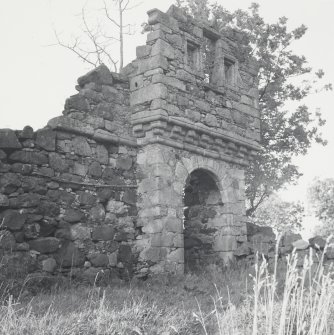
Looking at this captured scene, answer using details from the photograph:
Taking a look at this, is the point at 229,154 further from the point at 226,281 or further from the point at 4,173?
the point at 4,173

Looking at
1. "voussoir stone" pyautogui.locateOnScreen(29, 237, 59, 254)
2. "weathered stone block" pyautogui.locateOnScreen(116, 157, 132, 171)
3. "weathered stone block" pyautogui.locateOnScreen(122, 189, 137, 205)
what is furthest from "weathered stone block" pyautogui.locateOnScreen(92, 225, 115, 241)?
"weathered stone block" pyautogui.locateOnScreen(116, 157, 132, 171)

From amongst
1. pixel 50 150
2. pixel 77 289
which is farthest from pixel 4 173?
pixel 77 289

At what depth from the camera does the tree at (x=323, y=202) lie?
26125 millimetres

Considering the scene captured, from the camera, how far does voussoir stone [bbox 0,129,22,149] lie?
24.0 ft

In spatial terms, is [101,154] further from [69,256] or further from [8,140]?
[69,256]

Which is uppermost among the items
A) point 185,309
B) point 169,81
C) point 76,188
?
point 169,81

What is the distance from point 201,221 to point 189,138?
2101 millimetres

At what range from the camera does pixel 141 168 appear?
907 centimetres

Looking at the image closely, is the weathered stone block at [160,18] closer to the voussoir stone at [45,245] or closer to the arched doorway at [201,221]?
the arched doorway at [201,221]

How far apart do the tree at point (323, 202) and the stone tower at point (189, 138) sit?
54.8 feet

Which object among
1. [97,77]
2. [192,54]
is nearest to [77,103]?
[97,77]

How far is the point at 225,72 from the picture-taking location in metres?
11.1

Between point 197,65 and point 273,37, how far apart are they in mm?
7725

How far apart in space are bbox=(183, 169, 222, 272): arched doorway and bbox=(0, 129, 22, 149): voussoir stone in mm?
4051
